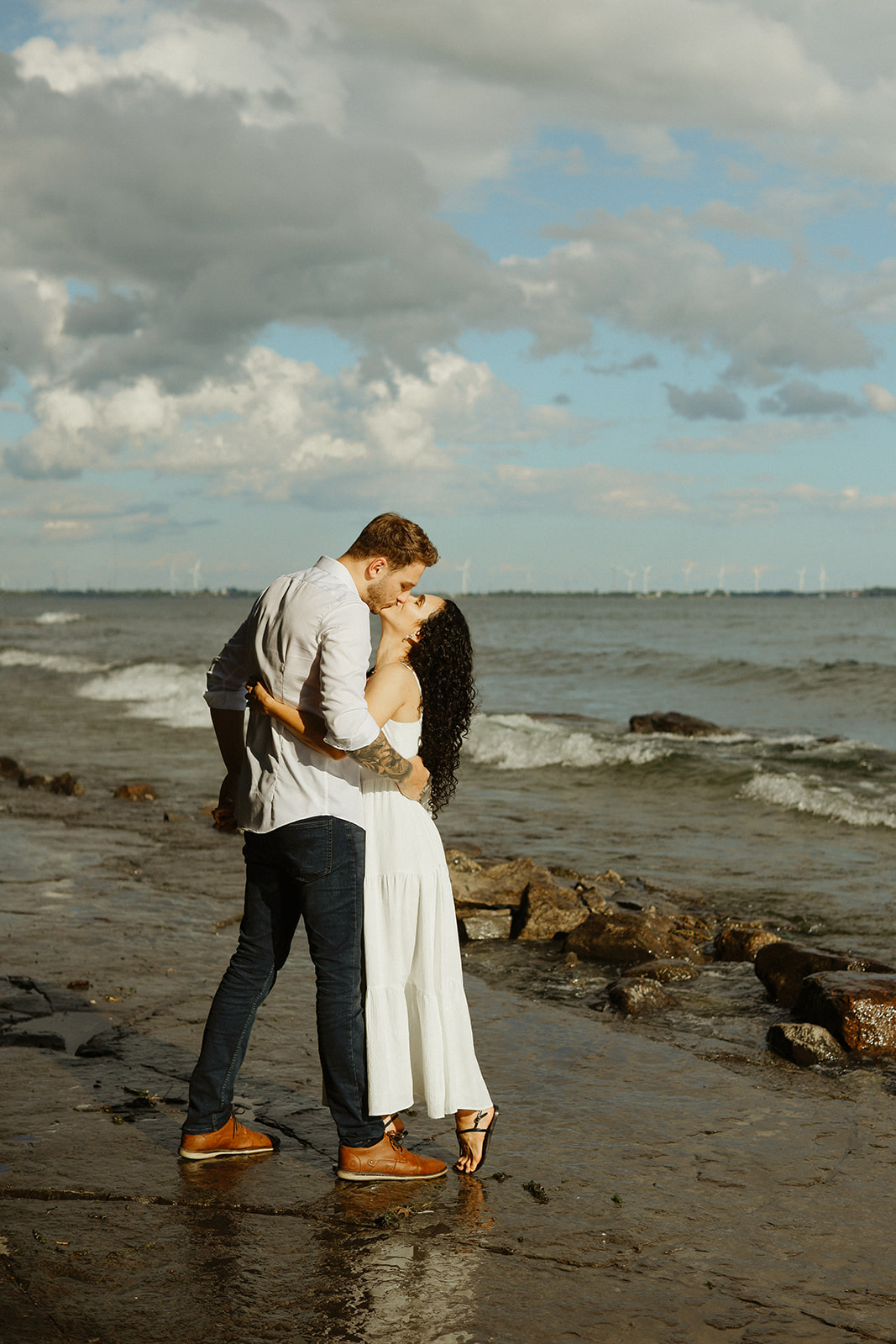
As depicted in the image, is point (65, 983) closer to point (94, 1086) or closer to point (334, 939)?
point (94, 1086)

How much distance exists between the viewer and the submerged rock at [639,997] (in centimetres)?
626

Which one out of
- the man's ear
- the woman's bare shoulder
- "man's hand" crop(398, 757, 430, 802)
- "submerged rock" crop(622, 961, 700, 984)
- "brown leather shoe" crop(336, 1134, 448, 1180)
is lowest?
"submerged rock" crop(622, 961, 700, 984)

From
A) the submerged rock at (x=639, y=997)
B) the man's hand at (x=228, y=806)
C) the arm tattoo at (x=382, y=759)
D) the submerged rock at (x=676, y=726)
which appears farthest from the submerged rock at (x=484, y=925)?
the submerged rock at (x=676, y=726)

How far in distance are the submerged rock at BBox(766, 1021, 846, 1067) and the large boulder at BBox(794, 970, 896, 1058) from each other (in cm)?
9

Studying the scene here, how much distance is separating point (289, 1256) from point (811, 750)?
17.4m

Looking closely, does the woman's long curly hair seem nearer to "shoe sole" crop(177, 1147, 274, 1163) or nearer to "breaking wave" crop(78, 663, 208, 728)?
"shoe sole" crop(177, 1147, 274, 1163)

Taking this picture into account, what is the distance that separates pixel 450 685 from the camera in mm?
4137

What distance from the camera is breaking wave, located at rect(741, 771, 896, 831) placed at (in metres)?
13.0

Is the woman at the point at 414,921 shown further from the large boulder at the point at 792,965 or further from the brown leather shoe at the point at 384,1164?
the large boulder at the point at 792,965

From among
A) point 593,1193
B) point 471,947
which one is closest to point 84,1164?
point 593,1193

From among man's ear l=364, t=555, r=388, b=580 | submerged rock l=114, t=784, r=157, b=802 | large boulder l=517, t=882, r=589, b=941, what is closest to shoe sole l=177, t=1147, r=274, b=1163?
man's ear l=364, t=555, r=388, b=580

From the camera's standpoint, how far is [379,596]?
393 cm

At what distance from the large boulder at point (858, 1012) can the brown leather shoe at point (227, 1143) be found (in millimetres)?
2982

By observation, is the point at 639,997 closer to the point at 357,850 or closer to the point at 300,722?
the point at 357,850
